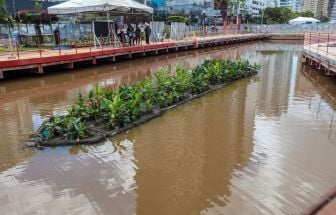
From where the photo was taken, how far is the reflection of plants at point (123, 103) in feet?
24.6

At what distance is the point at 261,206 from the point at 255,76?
12208 millimetres

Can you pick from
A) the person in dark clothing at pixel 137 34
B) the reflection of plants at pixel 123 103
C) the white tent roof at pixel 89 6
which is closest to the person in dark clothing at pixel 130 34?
the person in dark clothing at pixel 137 34

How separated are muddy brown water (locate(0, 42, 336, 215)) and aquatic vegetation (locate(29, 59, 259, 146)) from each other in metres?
0.42

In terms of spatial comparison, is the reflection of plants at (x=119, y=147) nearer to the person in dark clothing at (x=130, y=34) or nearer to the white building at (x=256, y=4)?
the person in dark clothing at (x=130, y=34)

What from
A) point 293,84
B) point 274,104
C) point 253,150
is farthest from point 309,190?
point 293,84

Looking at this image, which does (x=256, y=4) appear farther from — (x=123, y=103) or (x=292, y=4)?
(x=123, y=103)

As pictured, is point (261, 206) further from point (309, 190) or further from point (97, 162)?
point (97, 162)

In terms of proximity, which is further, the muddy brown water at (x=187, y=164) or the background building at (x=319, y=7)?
the background building at (x=319, y=7)

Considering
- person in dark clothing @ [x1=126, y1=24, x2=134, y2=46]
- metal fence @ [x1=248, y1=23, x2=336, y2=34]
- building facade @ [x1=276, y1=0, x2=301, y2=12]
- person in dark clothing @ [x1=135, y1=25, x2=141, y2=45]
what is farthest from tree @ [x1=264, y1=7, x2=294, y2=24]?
person in dark clothing @ [x1=126, y1=24, x2=134, y2=46]

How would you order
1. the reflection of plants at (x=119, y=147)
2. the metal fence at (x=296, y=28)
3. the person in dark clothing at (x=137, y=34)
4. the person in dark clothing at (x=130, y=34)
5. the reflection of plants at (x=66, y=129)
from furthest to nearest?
the metal fence at (x=296, y=28), the person in dark clothing at (x=137, y=34), the person in dark clothing at (x=130, y=34), the reflection of plants at (x=66, y=129), the reflection of plants at (x=119, y=147)

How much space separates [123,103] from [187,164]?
9.43 ft

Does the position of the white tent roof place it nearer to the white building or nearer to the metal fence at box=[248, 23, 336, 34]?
the metal fence at box=[248, 23, 336, 34]

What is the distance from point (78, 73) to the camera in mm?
17641

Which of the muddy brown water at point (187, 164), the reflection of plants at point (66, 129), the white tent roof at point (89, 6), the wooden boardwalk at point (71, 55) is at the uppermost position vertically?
the white tent roof at point (89, 6)
